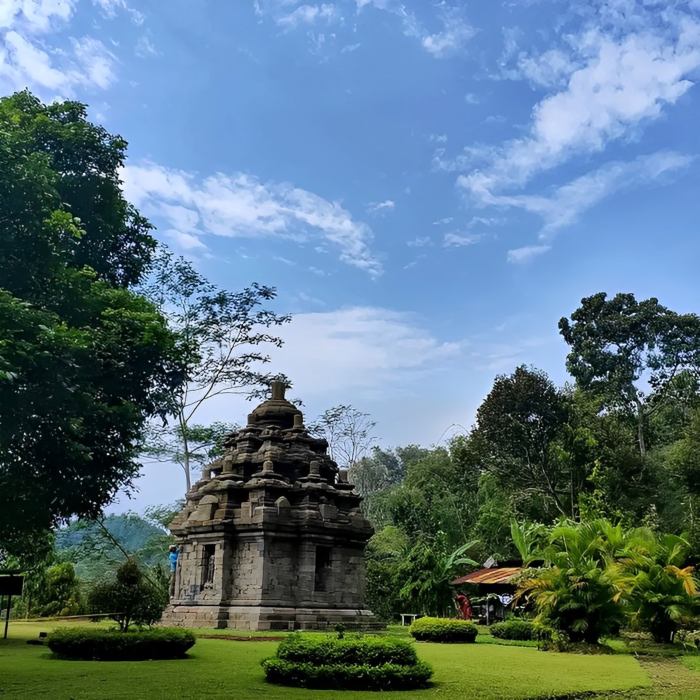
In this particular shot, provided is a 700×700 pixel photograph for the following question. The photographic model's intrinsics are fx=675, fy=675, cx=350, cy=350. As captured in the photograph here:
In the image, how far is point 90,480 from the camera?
14.7 m


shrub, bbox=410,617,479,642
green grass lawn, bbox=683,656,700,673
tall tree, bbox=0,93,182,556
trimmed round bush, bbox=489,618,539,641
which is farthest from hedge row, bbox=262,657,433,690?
trimmed round bush, bbox=489,618,539,641

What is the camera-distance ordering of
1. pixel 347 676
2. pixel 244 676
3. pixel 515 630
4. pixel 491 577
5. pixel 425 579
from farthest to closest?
pixel 425 579 → pixel 491 577 → pixel 515 630 → pixel 244 676 → pixel 347 676

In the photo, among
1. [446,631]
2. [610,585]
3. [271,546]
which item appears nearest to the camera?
[610,585]

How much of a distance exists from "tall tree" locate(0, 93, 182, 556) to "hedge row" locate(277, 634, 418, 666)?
5286mm

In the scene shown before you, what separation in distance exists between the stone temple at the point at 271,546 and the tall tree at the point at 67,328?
6.51 metres

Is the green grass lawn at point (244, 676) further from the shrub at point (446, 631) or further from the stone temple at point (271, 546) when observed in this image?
the stone temple at point (271, 546)

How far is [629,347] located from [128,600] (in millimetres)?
41539

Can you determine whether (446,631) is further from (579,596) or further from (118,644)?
(118,644)

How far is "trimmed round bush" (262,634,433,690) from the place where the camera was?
1018 cm

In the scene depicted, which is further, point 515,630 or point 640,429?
point 640,429

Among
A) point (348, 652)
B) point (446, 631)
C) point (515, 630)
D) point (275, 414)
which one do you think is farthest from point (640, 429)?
point (348, 652)

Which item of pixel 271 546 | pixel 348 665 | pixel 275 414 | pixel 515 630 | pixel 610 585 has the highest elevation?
pixel 275 414

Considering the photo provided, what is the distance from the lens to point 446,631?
19859mm

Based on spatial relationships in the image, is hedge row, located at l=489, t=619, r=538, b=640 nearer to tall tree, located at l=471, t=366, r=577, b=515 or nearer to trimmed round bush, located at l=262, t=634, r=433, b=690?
trimmed round bush, located at l=262, t=634, r=433, b=690
